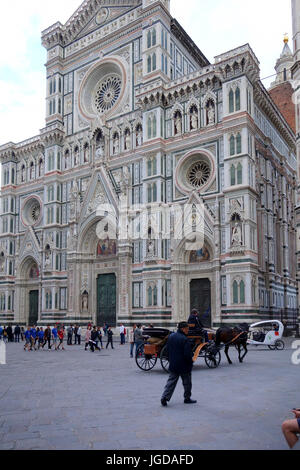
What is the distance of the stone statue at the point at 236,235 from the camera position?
2850 centimetres

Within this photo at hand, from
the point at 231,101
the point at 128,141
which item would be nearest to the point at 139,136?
the point at 128,141

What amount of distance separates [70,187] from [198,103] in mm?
13371

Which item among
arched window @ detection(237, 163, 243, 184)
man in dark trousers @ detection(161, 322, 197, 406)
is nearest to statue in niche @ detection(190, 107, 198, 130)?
arched window @ detection(237, 163, 243, 184)

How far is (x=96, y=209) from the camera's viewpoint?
36.2m

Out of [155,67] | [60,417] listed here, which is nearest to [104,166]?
[155,67]

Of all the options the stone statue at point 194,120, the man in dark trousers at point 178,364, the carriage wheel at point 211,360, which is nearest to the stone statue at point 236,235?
the stone statue at point 194,120

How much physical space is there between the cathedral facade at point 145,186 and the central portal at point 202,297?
4.0 inches

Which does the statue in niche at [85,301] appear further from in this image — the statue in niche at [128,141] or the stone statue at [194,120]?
the stone statue at [194,120]

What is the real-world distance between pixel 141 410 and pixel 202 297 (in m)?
22.8

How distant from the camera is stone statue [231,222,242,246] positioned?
2850 cm

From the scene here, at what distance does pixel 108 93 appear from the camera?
39125 millimetres

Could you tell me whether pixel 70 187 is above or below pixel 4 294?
above

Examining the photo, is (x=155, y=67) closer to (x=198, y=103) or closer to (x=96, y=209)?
(x=198, y=103)

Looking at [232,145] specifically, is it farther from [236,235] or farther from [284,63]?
[284,63]
